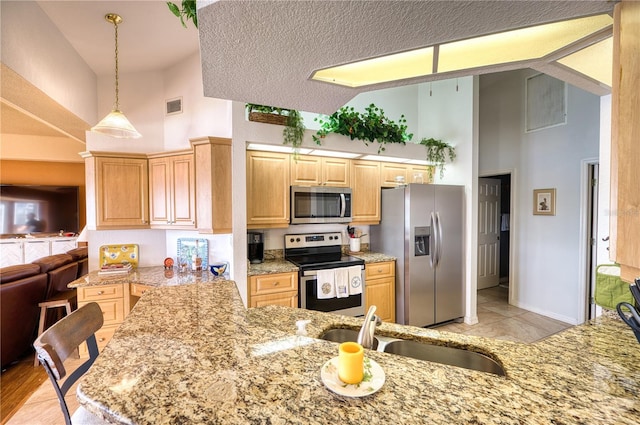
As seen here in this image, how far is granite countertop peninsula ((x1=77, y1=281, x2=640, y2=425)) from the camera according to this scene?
28.3 inches

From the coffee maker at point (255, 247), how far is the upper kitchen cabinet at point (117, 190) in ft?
4.23

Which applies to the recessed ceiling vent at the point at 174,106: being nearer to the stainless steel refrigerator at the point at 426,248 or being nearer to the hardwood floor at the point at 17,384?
the stainless steel refrigerator at the point at 426,248

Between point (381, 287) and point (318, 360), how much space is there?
101 inches

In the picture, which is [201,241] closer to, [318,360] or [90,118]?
[90,118]

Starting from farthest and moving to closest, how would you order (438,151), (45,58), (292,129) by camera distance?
(438,151) < (292,129) < (45,58)

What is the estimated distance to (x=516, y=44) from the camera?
3.87 ft

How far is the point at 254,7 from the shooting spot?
88 centimetres

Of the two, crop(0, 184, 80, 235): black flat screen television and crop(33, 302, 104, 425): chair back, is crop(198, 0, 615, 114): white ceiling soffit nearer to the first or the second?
crop(33, 302, 104, 425): chair back

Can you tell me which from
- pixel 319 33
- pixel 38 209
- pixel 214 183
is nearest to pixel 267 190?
pixel 214 183

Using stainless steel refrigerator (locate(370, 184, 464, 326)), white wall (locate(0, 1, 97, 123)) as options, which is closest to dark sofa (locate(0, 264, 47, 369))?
white wall (locate(0, 1, 97, 123))

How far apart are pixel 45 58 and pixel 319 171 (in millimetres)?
2738

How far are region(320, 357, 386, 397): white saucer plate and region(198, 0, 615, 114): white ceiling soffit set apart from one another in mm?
1186

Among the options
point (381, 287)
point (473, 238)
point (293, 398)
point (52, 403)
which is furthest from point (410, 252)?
point (52, 403)

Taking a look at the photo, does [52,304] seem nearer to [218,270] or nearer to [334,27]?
[218,270]
